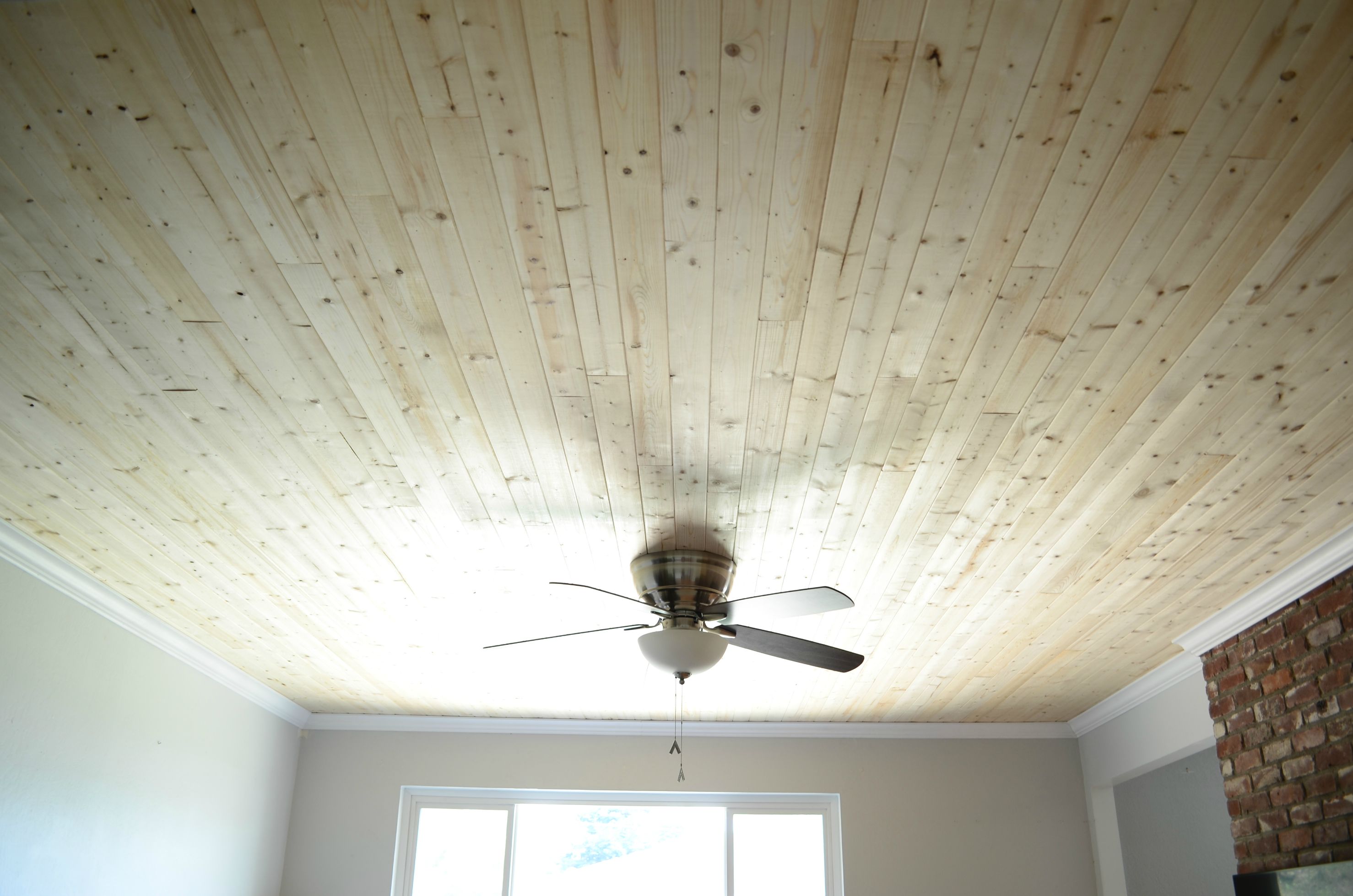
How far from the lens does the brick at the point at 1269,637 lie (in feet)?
11.1

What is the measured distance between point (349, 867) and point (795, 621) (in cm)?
294

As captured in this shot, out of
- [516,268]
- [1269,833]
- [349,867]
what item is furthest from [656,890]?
[516,268]

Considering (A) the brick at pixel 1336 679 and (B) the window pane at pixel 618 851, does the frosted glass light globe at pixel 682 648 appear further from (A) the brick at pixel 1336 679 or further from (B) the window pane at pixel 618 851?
(B) the window pane at pixel 618 851

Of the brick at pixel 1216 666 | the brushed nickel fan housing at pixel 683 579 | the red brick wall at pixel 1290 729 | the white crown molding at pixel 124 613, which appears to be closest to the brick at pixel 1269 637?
the red brick wall at pixel 1290 729

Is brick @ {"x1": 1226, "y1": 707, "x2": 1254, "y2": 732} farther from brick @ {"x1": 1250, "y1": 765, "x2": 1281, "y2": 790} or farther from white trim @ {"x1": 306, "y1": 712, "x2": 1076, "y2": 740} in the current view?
white trim @ {"x1": 306, "y1": 712, "x2": 1076, "y2": 740}

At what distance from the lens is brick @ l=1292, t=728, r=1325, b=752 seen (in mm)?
3160

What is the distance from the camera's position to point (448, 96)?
1500mm

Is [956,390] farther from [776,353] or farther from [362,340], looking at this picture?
[362,340]

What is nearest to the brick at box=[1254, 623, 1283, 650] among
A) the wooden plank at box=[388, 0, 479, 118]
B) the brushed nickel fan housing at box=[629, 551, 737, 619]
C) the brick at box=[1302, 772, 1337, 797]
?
the brick at box=[1302, 772, 1337, 797]

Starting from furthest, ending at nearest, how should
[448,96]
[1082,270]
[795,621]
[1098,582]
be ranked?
[795,621], [1098,582], [1082,270], [448,96]

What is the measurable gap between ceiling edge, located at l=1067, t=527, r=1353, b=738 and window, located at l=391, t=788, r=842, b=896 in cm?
163

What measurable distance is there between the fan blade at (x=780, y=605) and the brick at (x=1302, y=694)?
1.66m

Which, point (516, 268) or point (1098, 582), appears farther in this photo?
point (1098, 582)

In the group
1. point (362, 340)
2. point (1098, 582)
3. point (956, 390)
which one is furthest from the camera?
point (1098, 582)
